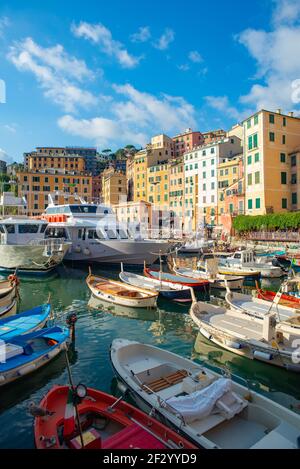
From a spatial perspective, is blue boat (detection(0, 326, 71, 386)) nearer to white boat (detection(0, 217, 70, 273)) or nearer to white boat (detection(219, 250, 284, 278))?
white boat (detection(0, 217, 70, 273))

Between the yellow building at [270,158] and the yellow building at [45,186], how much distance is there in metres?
44.6

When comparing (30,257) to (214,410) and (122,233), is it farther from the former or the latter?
(214,410)

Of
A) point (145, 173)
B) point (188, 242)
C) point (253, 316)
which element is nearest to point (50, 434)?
point (253, 316)

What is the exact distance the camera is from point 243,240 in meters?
47.7

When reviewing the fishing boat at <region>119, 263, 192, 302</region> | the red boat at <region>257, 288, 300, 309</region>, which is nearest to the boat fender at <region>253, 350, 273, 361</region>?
the red boat at <region>257, 288, 300, 309</region>

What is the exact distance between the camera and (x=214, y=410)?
23.7 ft

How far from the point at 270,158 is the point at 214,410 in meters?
45.6

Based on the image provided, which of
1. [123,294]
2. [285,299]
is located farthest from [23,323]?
[285,299]

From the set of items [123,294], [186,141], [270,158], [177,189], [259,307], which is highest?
[186,141]

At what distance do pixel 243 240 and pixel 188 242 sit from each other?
8.11 m

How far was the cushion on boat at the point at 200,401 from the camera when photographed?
6957 millimetres

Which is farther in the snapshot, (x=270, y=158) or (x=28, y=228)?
(x=270, y=158)

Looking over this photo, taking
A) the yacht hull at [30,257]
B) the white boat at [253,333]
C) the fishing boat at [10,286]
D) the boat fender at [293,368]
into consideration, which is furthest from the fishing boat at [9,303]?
the yacht hull at [30,257]
